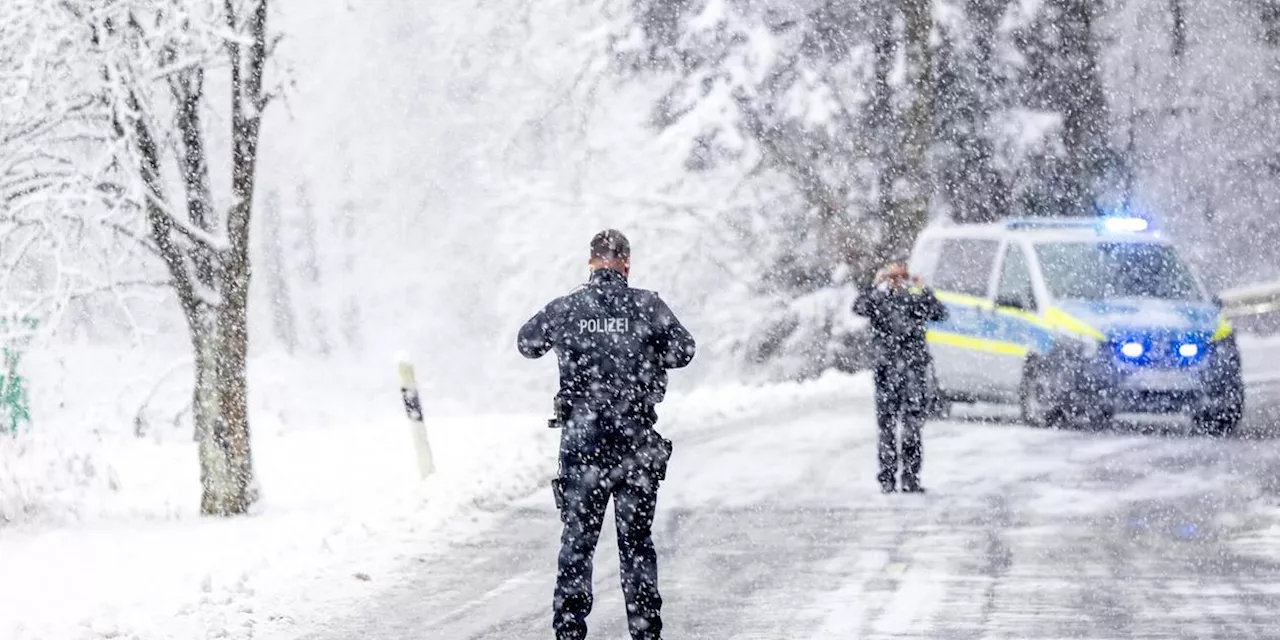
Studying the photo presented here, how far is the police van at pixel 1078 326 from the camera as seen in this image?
17562 millimetres

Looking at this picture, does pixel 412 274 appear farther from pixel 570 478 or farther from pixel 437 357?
pixel 570 478

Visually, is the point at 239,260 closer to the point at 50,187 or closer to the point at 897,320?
the point at 50,187

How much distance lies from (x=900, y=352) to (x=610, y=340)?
238 inches

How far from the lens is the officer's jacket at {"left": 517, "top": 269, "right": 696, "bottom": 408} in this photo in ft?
25.5

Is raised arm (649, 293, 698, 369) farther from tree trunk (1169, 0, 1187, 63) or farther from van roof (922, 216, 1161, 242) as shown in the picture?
tree trunk (1169, 0, 1187, 63)

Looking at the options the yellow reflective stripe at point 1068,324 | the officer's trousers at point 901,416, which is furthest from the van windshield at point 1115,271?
the officer's trousers at point 901,416

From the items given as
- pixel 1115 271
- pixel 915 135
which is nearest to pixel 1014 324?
pixel 1115 271

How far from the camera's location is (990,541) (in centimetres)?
1146

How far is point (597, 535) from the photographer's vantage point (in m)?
7.84

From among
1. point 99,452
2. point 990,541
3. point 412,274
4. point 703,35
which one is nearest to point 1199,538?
point 990,541

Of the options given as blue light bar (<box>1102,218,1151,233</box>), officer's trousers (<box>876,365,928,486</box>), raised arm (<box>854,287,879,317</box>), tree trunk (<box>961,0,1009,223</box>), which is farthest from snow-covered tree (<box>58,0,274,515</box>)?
tree trunk (<box>961,0,1009,223</box>)

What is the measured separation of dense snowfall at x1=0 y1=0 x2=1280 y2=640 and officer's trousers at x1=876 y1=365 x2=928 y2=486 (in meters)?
0.28

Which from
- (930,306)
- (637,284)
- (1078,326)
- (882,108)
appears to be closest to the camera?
(930,306)

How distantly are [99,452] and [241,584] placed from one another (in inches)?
406
